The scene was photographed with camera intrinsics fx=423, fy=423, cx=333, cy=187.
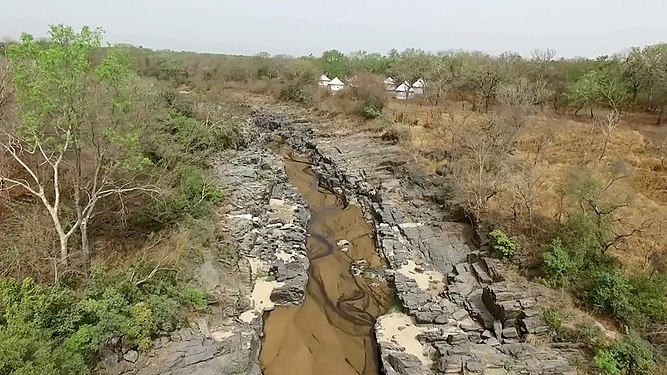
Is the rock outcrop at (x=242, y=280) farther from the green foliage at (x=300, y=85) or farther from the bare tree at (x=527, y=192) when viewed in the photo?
the green foliage at (x=300, y=85)

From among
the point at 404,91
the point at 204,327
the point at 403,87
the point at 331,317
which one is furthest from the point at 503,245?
the point at 403,87

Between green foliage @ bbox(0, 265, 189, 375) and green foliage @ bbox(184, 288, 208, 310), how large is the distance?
303mm

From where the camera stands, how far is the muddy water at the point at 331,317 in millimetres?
14945

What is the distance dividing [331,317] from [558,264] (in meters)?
9.34

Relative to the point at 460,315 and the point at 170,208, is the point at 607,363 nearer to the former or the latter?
the point at 460,315

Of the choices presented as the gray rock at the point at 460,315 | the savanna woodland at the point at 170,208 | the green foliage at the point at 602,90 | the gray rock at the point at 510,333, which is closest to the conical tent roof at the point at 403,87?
the savanna woodland at the point at 170,208

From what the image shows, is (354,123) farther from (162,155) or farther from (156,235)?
(156,235)

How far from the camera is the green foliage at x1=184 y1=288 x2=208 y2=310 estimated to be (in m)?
15.6

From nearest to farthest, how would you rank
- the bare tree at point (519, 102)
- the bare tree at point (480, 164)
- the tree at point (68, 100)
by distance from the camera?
1. the tree at point (68, 100)
2. the bare tree at point (480, 164)
3. the bare tree at point (519, 102)

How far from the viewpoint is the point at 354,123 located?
149 ft

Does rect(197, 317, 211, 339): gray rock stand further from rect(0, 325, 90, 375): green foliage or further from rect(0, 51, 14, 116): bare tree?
rect(0, 51, 14, 116): bare tree

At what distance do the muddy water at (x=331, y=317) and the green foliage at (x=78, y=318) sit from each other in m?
3.96

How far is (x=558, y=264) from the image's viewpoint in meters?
16.8

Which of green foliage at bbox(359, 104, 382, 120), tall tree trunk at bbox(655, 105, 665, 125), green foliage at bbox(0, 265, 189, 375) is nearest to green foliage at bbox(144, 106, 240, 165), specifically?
green foliage at bbox(0, 265, 189, 375)
